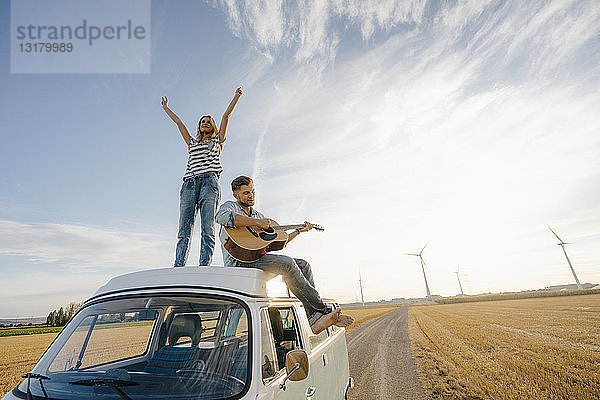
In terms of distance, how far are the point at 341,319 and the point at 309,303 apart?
65 centimetres

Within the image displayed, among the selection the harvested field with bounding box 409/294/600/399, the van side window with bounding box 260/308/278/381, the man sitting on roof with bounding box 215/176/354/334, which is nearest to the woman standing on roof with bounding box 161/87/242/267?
the man sitting on roof with bounding box 215/176/354/334

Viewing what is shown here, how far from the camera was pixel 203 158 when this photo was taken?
5.46 meters

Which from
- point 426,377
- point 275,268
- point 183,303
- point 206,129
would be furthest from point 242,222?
point 426,377

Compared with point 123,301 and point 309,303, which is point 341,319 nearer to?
point 309,303

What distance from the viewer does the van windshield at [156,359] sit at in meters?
2.20

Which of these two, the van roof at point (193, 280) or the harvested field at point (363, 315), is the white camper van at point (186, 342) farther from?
the harvested field at point (363, 315)

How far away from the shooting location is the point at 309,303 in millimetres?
4355

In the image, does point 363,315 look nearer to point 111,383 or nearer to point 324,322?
point 324,322

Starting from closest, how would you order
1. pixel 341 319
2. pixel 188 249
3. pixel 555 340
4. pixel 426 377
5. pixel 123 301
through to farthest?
1. pixel 123 301
2. pixel 341 319
3. pixel 188 249
4. pixel 426 377
5. pixel 555 340

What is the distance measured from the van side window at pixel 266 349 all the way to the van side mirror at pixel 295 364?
0.53 feet

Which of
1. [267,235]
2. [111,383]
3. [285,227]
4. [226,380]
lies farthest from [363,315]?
[111,383]

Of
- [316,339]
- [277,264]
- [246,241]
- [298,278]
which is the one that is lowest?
[316,339]

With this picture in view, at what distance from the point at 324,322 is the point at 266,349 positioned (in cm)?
189

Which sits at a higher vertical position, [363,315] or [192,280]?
[192,280]
